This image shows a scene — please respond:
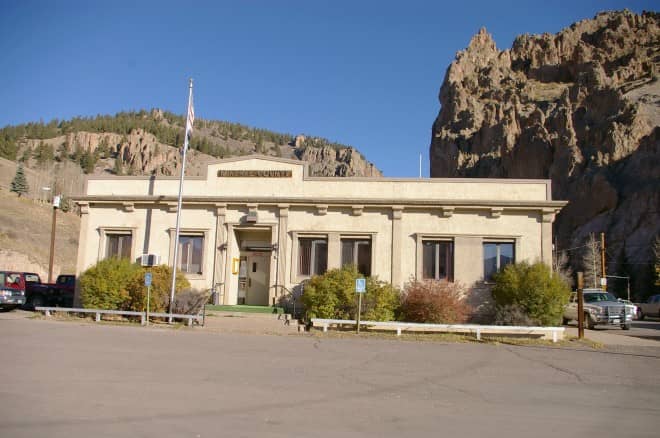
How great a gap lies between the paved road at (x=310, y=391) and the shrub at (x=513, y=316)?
4.48 metres

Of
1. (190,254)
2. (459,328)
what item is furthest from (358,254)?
(190,254)

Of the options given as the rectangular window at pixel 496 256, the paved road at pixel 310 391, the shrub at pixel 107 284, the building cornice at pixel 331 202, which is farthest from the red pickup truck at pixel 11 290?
the rectangular window at pixel 496 256

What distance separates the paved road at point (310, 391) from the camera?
6590 mm

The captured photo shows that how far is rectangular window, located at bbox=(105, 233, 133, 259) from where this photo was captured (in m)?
24.2

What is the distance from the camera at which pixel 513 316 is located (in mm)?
19656

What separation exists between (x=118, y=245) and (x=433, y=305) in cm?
1371

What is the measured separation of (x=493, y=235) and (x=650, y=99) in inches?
4323

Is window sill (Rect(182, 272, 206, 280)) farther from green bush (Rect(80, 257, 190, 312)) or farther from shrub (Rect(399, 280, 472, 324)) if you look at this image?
shrub (Rect(399, 280, 472, 324))

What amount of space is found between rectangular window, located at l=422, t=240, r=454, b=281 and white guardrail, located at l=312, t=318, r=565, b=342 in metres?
3.29

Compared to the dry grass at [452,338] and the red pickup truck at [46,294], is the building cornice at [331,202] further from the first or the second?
the red pickup truck at [46,294]

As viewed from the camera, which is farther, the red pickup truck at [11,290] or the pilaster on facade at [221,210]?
the red pickup truck at [11,290]

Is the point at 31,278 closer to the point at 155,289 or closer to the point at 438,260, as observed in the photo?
the point at 155,289

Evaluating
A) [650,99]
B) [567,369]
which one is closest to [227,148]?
[650,99]

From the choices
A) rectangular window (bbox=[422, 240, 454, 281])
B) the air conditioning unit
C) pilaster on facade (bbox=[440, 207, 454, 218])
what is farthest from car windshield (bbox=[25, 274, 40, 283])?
pilaster on facade (bbox=[440, 207, 454, 218])
